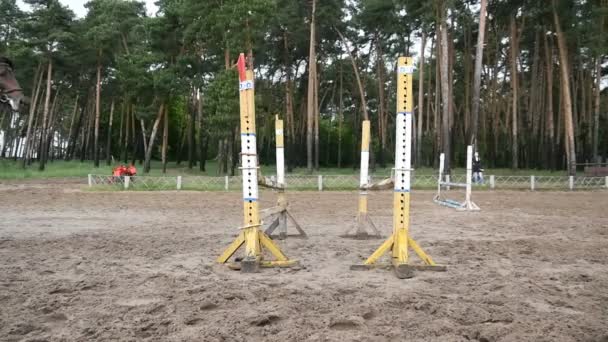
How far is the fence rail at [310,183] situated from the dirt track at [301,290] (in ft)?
43.8

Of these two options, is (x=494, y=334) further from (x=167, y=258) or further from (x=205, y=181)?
(x=205, y=181)

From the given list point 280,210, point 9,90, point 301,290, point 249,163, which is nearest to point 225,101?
point 280,210

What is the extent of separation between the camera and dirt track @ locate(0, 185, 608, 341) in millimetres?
3746

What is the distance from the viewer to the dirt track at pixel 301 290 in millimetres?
3746

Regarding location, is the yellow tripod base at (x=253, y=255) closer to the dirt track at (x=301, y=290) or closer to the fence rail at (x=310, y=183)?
the dirt track at (x=301, y=290)

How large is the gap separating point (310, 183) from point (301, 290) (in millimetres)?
19957

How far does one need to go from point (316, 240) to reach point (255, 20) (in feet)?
67.6

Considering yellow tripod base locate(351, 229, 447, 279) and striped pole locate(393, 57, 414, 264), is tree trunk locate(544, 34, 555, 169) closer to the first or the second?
striped pole locate(393, 57, 414, 264)

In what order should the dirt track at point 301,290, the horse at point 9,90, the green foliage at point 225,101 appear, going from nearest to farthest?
1. the dirt track at point 301,290
2. the horse at point 9,90
3. the green foliage at point 225,101

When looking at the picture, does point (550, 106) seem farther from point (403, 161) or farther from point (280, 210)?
point (403, 161)

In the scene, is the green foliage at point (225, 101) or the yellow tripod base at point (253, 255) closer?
the yellow tripod base at point (253, 255)

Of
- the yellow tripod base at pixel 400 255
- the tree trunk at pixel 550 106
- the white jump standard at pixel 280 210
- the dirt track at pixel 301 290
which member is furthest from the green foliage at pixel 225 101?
the yellow tripod base at pixel 400 255

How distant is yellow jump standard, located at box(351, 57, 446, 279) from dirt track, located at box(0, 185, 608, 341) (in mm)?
265

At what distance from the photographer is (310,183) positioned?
81.6ft
